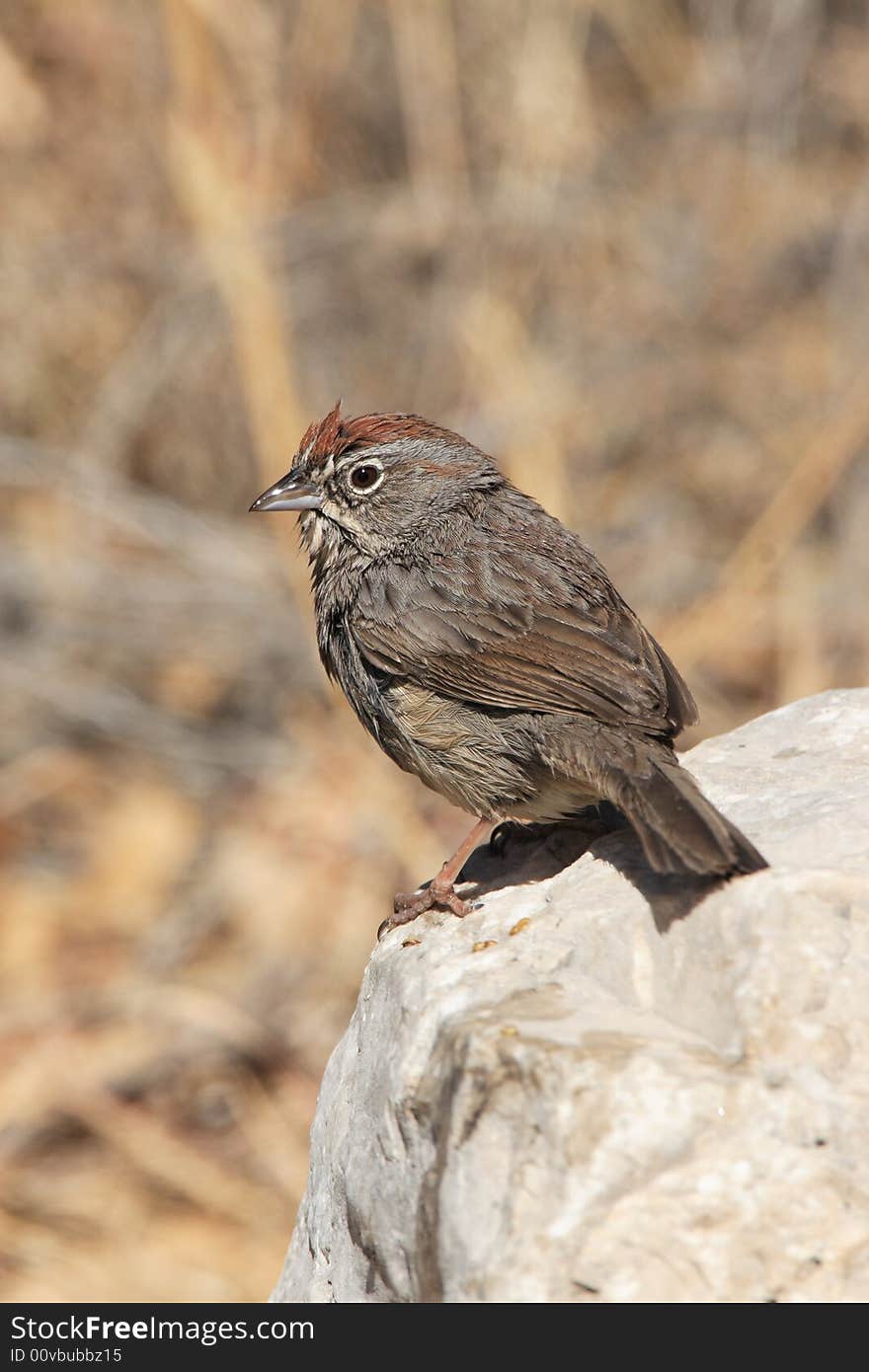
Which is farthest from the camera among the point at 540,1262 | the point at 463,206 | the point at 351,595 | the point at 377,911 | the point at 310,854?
the point at 463,206

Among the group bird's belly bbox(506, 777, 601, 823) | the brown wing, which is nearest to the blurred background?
the brown wing

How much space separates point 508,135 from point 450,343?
3.39ft

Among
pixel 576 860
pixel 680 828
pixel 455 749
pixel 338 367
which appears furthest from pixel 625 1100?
pixel 338 367

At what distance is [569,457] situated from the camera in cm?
752

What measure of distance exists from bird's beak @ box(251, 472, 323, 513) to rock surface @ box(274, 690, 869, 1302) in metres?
1.45

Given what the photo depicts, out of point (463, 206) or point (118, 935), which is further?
point (463, 206)

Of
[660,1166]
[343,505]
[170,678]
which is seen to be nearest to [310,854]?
[170,678]

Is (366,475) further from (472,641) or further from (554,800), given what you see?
(554,800)

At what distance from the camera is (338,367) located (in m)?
7.79

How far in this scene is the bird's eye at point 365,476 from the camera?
3982 mm

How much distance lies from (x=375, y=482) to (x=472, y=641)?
0.69 m

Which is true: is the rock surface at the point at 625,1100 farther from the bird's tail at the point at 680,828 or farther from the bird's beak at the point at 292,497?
the bird's beak at the point at 292,497

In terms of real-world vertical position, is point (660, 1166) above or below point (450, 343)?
below
